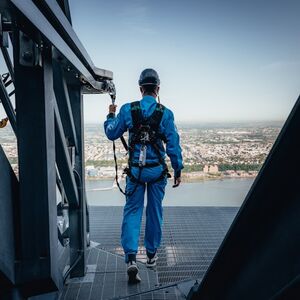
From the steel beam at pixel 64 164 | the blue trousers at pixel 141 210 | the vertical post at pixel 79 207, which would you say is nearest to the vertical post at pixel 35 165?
the steel beam at pixel 64 164

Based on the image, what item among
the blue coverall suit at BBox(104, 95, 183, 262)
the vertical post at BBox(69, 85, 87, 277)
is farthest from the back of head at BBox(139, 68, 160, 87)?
the vertical post at BBox(69, 85, 87, 277)

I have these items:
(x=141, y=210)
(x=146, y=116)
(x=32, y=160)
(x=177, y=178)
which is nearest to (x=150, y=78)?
(x=146, y=116)

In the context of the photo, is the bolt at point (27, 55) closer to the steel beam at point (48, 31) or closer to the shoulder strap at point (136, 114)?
the steel beam at point (48, 31)

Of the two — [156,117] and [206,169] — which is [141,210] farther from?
[206,169]

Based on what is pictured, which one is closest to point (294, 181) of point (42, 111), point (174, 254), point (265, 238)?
point (265, 238)

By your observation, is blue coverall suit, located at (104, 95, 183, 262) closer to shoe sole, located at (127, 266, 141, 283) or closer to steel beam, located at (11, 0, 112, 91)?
shoe sole, located at (127, 266, 141, 283)

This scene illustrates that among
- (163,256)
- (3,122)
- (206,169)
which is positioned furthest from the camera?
(206,169)
